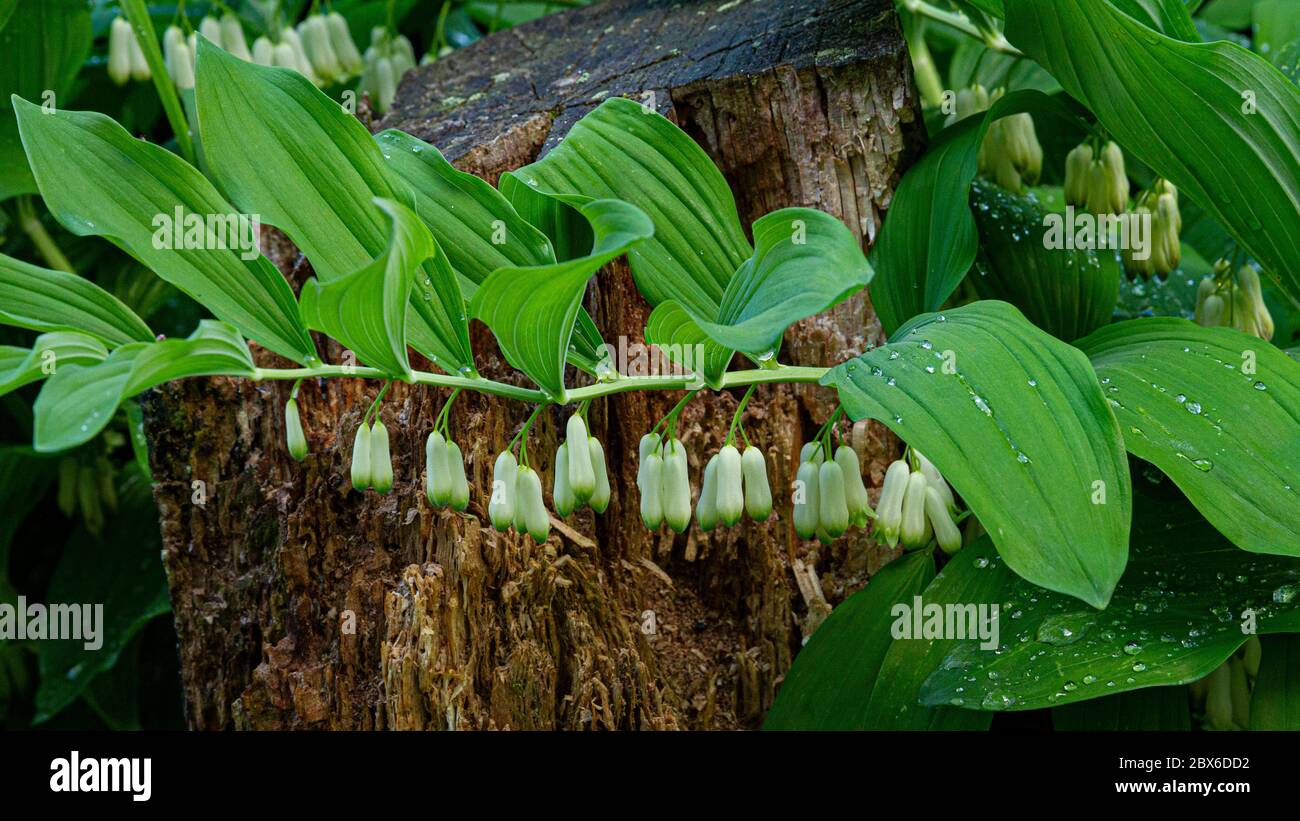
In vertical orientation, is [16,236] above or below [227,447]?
above

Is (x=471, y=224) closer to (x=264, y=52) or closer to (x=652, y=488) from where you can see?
(x=652, y=488)

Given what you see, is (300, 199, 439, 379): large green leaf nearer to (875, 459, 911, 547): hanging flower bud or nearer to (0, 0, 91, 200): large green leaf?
(875, 459, 911, 547): hanging flower bud

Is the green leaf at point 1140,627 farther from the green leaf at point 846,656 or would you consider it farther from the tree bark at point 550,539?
the tree bark at point 550,539

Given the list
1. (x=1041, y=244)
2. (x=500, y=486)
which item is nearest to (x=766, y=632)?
(x=500, y=486)

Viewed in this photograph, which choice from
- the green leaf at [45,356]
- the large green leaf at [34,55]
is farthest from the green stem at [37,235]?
the green leaf at [45,356]
